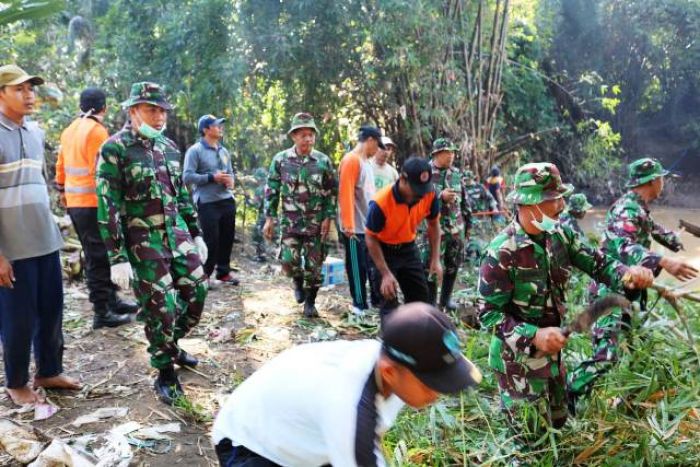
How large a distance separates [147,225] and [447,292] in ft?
11.4

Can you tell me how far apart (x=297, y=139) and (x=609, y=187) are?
15360 millimetres

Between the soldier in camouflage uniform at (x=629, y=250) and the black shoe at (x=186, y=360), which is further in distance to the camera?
the black shoe at (x=186, y=360)

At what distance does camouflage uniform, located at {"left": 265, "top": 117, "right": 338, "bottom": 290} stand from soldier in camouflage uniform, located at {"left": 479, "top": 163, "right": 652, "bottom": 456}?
296cm

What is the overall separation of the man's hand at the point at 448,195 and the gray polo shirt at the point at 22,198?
3670mm

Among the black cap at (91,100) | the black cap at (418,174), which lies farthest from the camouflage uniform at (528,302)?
the black cap at (91,100)

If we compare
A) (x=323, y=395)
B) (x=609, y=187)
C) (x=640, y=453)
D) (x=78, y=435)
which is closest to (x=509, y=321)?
(x=640, y=453)

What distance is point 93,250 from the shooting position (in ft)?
16.0

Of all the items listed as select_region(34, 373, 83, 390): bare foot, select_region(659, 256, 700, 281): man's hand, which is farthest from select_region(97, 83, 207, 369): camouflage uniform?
select_region(659, 256, 700, 281): man's hand

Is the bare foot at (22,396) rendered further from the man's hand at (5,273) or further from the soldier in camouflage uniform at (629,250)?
the soldier in camouflage uniform at (629,250)

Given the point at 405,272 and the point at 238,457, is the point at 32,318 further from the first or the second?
the point at 405,272

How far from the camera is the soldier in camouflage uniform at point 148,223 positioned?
3426 mm

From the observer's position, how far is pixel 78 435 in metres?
3.21

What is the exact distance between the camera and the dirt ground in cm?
330

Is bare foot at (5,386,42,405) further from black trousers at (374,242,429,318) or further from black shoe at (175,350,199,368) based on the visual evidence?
black trousers at (374,242,429,318)
